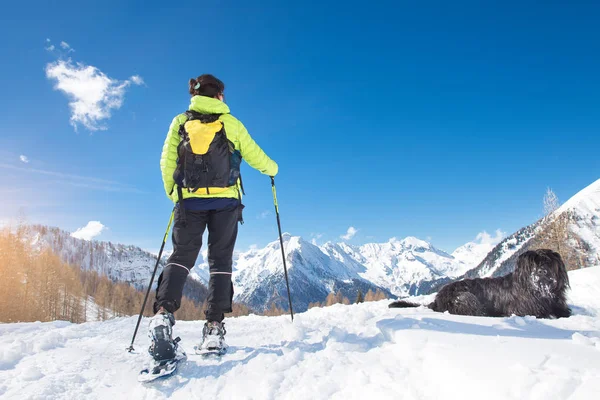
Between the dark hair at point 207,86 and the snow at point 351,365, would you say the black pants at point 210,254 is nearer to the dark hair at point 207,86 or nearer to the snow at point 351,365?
the snow at point 351,365

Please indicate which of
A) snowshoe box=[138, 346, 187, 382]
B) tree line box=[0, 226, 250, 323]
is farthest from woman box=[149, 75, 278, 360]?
tree line box=[0, 226, 250, 323]

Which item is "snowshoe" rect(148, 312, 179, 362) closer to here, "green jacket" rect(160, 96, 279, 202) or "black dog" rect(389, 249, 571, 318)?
"green jacket" rect(160, 96, 279, 202)

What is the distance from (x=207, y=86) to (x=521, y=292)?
21.1ft

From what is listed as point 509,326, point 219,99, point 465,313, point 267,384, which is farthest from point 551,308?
point 219,99

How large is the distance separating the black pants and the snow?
2.28ft

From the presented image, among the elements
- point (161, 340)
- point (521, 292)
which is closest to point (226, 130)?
point (161, 340)

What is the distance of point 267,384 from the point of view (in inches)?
110

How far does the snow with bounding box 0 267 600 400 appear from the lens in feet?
6.75

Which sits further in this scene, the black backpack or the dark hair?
the dark hair

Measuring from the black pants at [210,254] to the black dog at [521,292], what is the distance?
183 inches

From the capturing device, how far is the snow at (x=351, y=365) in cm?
206

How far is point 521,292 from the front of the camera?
18.5 ft

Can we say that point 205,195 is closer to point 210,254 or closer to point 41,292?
point 210,254

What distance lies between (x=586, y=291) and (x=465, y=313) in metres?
2.87
